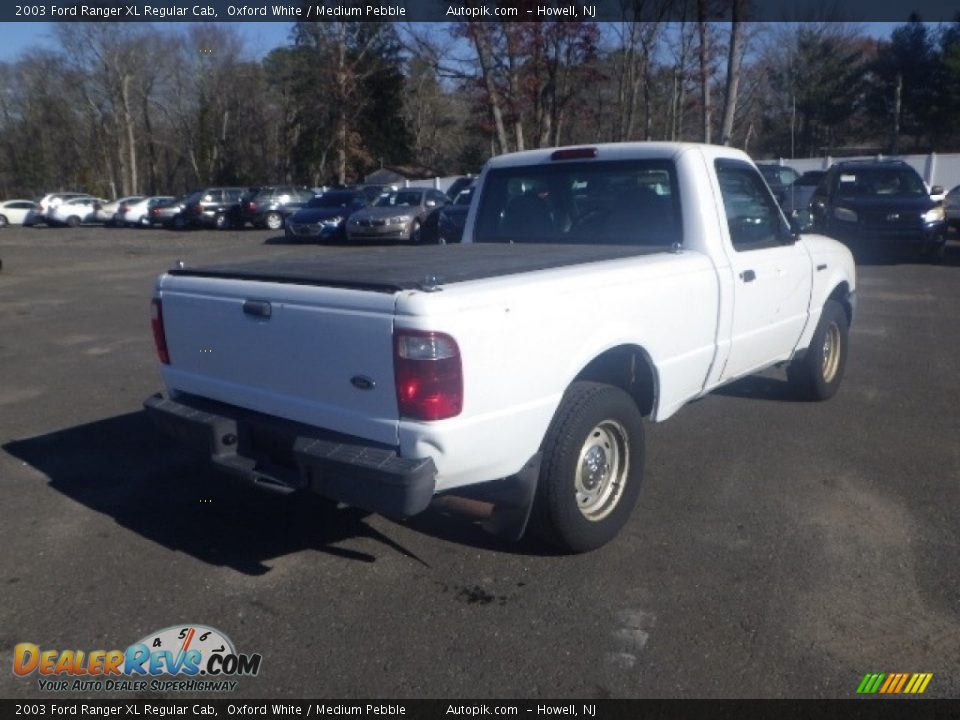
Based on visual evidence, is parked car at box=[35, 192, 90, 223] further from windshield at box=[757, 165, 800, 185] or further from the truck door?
the truck door

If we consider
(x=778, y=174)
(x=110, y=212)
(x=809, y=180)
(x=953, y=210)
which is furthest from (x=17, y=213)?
(x=953, y=210)

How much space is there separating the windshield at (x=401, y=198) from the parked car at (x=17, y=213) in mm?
24723

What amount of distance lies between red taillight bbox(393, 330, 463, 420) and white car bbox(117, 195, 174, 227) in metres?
38.6

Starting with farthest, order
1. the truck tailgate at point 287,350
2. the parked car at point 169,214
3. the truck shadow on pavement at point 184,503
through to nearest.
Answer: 1. the parked car at point 169,214
2. the truck shadow on pavement at point 184,503
3. the truck tailgate at point 287,350

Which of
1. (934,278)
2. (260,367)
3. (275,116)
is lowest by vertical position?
(934,278)

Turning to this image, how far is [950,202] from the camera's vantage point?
20.0 m

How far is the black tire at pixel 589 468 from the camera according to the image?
13.4 feet

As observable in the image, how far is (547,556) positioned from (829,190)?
15.2 meters

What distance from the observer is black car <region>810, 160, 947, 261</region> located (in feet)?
53.8

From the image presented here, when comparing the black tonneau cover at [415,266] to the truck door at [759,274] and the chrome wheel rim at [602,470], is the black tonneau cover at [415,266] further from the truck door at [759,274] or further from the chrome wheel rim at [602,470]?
the chrome wheel rim at [602,470]

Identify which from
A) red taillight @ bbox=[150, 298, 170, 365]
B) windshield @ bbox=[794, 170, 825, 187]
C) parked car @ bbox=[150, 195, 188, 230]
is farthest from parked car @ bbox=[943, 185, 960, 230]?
parked car @ bbox=[150, 195, 188, 230]

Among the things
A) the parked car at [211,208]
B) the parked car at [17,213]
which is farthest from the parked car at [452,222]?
the parked car at [17,213]
